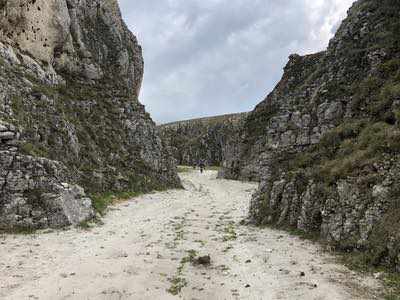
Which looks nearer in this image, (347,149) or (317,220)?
(317,220)

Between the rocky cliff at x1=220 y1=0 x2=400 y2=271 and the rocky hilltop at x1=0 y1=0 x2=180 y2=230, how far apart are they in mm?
13590

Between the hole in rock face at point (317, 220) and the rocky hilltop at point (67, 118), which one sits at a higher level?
the rocky hilltop at point (67, 118)

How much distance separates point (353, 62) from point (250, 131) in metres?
38.0

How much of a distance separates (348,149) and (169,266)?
12.2m

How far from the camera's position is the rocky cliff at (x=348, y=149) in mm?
16812

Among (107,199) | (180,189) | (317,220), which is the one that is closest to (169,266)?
(317,220)

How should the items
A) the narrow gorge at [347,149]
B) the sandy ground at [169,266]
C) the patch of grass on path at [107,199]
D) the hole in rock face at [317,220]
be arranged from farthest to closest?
the patch of grass on path at [107,199] < the hole in rock face at [317,220] < the narrow gorge at [347,149] < the sandy ground at [169,266]

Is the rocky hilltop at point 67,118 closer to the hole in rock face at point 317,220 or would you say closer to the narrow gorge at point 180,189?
the narrow gorge at point 180,189

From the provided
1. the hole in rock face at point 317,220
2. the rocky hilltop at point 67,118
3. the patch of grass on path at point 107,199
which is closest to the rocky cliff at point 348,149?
the hole in rock face at point 317,220

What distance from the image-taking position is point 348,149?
22.5 m

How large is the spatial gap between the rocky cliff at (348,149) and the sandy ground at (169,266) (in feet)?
5.45

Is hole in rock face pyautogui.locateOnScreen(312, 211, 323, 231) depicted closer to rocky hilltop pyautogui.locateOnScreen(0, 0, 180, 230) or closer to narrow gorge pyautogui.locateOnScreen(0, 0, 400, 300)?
narrow gorge pyautogui.locateOnScreen(0, 0, 400, 300)

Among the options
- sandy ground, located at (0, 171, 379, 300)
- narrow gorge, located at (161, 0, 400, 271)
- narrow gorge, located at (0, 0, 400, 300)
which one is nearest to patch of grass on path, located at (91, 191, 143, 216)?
narrow gorge, located at (0, 0, 400, 300)

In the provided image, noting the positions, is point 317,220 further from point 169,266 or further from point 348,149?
point 169,266
